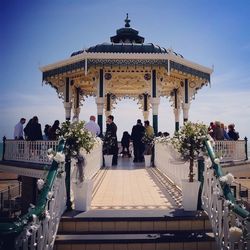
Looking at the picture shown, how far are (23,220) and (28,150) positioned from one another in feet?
26.4

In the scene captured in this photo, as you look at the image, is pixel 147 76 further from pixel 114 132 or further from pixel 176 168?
pixel 176 168

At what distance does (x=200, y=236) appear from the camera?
5027 millimetres

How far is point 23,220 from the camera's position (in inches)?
139

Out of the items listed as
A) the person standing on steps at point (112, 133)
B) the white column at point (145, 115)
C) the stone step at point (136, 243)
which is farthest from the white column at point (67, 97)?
the stone step at point (136, 243)

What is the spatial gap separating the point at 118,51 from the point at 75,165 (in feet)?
32.0

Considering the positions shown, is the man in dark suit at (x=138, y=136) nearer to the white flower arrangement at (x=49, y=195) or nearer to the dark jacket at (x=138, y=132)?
the dark jacket at (x=138, y=132)

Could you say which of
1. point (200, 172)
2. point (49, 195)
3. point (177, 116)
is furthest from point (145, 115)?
point (49, 195)

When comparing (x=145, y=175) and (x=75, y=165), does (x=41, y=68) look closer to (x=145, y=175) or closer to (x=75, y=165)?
(x=145, y=175)

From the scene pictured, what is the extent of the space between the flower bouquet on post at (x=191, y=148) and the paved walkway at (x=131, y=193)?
516mm

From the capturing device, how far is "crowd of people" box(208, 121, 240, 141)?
12172mm

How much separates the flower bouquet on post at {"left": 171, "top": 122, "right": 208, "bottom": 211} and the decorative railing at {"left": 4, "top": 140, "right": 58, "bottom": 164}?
532 cm

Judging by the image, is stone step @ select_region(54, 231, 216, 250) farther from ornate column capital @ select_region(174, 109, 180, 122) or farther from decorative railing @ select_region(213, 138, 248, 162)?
ornate column capital @ select_region(174, 109, 180, 122)

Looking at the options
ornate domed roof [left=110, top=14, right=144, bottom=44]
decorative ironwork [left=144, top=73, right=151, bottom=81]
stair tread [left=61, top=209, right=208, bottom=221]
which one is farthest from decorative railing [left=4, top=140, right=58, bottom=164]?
ornate domed roof [left=110, top=14, right=144, bottom=44]

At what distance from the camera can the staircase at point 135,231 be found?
15.8 ft
